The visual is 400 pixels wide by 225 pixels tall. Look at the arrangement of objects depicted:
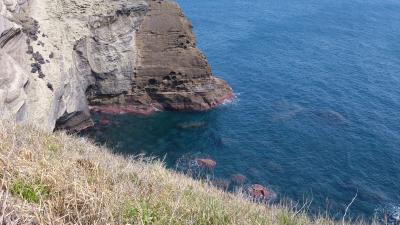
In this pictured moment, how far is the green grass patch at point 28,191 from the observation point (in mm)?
7457

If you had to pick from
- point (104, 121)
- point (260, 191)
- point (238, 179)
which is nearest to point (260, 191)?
point (260, 191)

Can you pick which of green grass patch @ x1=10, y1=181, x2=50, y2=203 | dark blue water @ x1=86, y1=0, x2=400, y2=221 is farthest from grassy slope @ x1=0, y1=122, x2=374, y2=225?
dark blue water @ x1=86, y1=0, x2=400, y2=221

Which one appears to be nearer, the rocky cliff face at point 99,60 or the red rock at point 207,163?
the rocky cliff face at point 99,60

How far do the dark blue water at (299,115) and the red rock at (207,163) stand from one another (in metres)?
0.67

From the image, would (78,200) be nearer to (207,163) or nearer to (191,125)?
(207,163)

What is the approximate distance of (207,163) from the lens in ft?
138

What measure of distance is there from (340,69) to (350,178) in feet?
89.1

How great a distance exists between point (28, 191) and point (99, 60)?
42035 millimetres

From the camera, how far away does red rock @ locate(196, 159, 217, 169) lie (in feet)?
136

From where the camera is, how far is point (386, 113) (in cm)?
5341

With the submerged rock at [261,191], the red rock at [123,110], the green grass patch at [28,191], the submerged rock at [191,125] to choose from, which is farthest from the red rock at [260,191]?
the green grass patch at [28,191]

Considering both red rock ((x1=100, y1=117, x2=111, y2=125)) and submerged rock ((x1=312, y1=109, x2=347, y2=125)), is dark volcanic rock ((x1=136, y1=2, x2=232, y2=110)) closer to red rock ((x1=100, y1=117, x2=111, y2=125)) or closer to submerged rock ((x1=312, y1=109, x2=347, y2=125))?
red rock ((x1=100, y1=117, x2=111, y2=125))

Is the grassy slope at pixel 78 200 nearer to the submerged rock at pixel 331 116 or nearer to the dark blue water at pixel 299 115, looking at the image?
the dark blue water at pixel 299 115

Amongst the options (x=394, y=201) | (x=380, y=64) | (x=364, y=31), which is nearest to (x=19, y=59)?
(x=394, y=201)
